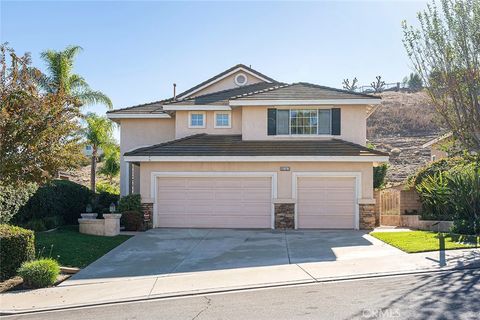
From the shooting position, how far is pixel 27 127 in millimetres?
11750

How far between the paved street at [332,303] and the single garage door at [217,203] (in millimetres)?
9561

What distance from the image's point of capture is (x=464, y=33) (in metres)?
14.7

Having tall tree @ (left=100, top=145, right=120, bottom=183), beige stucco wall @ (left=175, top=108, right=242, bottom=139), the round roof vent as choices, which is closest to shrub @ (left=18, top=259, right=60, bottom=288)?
beige stucco wall @ (left=175, top=108, right=242, bottom=139)

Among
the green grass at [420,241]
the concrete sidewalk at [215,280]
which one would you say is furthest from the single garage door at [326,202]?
the concrete sidewalk at [215,280]

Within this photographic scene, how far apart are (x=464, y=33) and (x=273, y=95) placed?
8.37 meters

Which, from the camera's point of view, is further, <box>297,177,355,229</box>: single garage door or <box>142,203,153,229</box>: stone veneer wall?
<box>142,203,153,229</box>: stone veneer wall

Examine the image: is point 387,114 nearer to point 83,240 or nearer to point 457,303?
point 83,240

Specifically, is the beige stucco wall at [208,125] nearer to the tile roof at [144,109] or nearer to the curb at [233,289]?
the tile roof at [144,109]

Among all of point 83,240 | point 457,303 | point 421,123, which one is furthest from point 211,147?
point 421,123

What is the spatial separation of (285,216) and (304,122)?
14.1ft

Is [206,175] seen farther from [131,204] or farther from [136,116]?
[136,116]

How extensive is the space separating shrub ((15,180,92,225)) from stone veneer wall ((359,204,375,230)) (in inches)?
446

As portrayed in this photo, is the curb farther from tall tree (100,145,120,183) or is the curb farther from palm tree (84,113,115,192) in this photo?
tall tree (100,145,120,183)

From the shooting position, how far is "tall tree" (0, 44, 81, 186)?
11.6 metres
